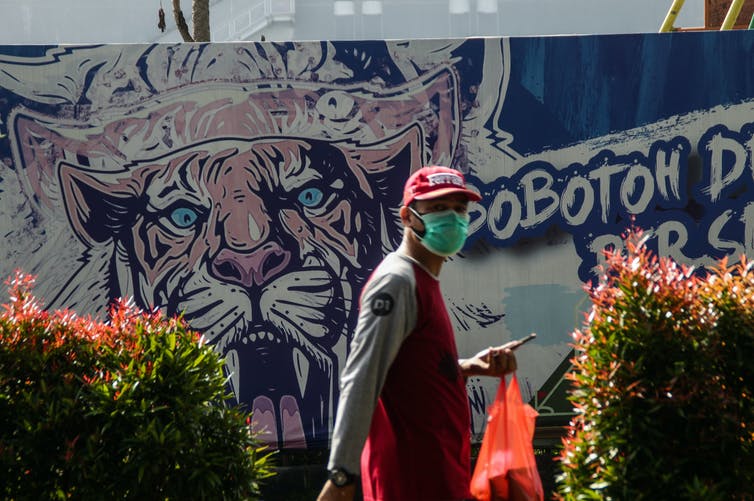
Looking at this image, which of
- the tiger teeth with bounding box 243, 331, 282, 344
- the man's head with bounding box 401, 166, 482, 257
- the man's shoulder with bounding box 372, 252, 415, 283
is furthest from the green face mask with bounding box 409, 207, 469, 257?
the tiger teeth with bounding box 243, 331, 282, 344

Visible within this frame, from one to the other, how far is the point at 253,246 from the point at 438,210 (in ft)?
10.1

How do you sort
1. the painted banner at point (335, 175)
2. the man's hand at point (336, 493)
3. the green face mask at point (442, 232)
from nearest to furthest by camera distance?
the man's hand at point (336, 493) < the green face mask at point (442, 232) < the painted banner at point (335, 175)

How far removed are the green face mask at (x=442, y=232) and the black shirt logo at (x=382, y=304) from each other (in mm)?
321

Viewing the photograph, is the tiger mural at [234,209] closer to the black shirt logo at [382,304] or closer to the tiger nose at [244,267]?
the tiger nose at [244,267]

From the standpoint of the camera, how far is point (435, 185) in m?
3.68

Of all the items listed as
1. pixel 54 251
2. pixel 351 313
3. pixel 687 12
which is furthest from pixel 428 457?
pixel 687 12

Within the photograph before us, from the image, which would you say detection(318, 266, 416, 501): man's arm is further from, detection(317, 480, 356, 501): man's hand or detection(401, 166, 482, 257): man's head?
detection(401, 166, 482, 257): man's head

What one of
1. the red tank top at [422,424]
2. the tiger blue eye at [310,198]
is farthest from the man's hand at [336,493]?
the tiger blue eye at [310,198]

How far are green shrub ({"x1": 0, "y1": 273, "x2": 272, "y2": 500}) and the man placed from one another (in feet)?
2.21

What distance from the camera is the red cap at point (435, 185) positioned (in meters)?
3.65

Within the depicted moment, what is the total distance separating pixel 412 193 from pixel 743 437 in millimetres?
1456

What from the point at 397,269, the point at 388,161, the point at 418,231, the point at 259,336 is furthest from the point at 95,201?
the point at 397,269

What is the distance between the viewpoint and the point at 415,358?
348cm

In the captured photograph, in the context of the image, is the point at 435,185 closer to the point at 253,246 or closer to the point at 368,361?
the point at 368,361
